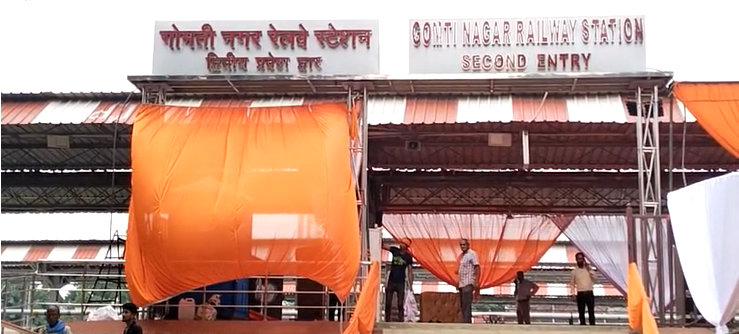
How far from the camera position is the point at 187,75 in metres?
10.8

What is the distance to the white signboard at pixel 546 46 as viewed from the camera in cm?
1048

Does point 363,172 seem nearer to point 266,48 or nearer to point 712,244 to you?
point 266,48

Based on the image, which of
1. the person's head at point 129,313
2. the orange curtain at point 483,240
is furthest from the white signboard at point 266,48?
the orange curtain at point 483,240

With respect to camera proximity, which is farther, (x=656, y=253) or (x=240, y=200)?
(x=656, y=253)

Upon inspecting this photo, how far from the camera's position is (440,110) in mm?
11492

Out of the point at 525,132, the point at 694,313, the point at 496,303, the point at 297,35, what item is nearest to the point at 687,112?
the point at 525,132

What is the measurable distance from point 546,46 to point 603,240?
6.74 metres

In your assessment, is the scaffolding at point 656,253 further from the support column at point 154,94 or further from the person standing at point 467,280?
the support column at point 154,94

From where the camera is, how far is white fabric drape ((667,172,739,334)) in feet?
27.2

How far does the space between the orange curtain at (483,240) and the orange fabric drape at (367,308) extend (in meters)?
7.50

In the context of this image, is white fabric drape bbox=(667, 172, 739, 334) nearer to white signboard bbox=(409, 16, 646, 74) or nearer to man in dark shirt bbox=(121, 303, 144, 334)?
white signboard bbox=(409, 16, 646, 74)

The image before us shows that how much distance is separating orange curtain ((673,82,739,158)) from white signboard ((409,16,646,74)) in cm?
71

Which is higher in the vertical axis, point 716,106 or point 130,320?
point 716,106

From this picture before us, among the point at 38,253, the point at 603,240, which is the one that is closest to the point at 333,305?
the point at 603,240
